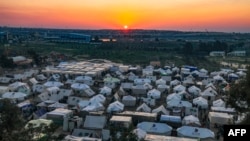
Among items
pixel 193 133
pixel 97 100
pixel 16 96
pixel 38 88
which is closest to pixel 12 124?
pixel 193 133

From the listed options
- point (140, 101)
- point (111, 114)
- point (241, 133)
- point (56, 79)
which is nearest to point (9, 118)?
point (241, 133)

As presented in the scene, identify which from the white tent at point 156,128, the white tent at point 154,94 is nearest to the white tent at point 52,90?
the white tent at point 154,94

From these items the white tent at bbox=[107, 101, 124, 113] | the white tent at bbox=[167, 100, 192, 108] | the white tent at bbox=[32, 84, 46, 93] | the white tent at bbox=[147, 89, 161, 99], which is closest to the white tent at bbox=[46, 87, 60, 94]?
the white tent at bbox=[32, 84, 46, 93]

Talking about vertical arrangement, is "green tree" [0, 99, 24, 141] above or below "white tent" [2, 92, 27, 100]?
above

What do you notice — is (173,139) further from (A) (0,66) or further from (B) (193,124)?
(A) (0,66)

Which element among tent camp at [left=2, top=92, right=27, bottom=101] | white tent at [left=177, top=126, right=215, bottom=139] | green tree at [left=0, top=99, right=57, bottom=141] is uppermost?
green tree at [left=0, top=99, right=57, bottom=141]

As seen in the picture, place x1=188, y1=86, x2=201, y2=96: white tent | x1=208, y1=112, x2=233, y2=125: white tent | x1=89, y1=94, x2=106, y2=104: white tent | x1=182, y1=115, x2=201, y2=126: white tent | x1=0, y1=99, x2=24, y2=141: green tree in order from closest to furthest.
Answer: x1=0, y1=99, x2=24, y2=141: green tree
x1=182, y1=115, x2=201, y2=126: white tent
x1=208, y1=112, x2=233, y2=125: white tent
x1=89, y1=94, x2=106, y2=104: white tent
x1=188, y1=86, x2=201, y2=96: white tent

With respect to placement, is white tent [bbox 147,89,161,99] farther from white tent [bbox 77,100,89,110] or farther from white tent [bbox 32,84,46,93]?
white tent [bbox 32,84,46,93]
